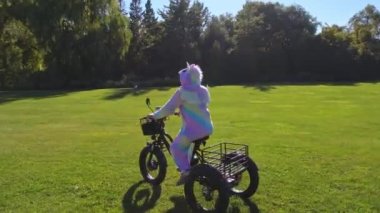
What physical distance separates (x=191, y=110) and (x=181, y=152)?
0.65 meters

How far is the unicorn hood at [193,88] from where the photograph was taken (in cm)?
749

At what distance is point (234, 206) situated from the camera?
295 inches

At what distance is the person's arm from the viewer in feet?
24.8

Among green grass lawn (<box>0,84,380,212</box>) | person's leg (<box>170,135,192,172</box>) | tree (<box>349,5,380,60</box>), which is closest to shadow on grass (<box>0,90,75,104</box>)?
green grass lawn (<box>0,84,380,212</box>)

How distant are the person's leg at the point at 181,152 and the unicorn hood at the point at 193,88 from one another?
1.91ft

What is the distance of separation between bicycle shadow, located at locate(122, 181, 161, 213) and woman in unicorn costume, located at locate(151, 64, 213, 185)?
67cm

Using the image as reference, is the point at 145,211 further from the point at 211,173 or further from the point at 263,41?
the point at 263,41

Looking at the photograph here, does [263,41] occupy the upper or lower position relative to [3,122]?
upper

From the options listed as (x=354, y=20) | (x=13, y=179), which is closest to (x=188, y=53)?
(x=354, y=20)

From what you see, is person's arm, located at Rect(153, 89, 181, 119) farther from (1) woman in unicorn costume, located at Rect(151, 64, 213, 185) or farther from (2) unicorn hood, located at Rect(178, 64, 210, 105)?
(2) unicorn hood, located at Rect(178, 64, 210, 105)

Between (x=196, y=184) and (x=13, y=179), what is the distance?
13.0ft

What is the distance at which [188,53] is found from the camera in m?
65.1

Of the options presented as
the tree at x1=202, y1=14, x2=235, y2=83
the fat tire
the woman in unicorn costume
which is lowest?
the fat tire

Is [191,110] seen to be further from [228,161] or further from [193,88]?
[228,161]
